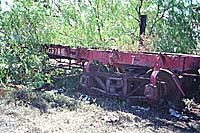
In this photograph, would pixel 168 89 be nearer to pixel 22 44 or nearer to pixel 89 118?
pixel 89 118

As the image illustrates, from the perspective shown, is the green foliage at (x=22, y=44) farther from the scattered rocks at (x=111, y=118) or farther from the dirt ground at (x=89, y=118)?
the scattered rocks at (x=111, y=118)

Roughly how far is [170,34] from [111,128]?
16.8ft

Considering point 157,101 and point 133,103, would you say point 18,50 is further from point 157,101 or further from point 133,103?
point 157,101

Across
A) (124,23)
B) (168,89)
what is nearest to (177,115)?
(168,89)

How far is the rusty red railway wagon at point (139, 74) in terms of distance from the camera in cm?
597

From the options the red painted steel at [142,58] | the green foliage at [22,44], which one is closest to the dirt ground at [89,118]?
the red painted steel at [142,58]

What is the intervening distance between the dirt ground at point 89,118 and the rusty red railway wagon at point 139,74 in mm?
329

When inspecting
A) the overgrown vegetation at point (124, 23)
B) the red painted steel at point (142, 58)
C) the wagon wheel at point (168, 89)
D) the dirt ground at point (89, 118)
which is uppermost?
the overgrown vegetation at point (124, 23)

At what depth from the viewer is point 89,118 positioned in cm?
547

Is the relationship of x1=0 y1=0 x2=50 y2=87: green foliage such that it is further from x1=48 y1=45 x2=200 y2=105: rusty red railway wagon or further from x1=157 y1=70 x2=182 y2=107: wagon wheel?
x1=157 y1=70 x2=182 y2=107: wagon wheel

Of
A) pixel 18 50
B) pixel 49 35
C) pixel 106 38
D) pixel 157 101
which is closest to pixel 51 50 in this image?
pixel 49 35

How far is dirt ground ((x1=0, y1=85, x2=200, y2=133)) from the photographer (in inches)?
195

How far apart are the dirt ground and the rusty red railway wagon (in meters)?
0.33

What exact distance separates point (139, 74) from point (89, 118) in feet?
5.66
